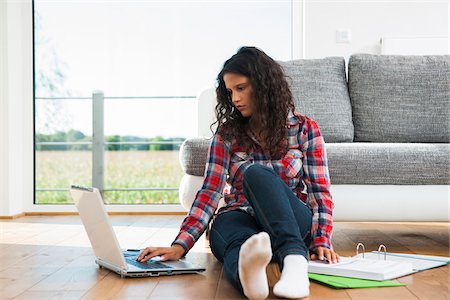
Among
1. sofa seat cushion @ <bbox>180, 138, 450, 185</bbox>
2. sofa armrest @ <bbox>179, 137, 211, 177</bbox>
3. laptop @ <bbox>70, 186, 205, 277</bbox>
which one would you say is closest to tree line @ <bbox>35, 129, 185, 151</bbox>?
sofa armrest @ <bbox>179, 137, 211, 177</bbox>

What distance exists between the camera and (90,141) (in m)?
5.21

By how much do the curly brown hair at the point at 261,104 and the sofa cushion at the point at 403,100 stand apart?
131cm

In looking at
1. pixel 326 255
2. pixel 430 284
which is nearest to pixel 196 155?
pixel 326 255

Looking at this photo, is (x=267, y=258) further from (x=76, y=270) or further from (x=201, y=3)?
(x=201, y=3)

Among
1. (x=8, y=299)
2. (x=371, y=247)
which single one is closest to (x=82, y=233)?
(x=371, y=247)

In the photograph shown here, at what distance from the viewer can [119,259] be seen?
2328mm

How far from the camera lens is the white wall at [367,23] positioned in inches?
197

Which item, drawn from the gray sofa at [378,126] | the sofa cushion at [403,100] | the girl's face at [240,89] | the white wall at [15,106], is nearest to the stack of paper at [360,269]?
the girl's face at [240,89]

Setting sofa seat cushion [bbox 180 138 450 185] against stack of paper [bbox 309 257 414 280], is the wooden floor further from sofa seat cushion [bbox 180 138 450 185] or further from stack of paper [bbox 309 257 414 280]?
sofa seat cushion [bbox 180 138 450 185]

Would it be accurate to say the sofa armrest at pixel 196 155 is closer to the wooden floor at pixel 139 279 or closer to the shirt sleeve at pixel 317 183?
the wooden floor at pixel 139 279

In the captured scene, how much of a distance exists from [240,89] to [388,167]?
3.08ft

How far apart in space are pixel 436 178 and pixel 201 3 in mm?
2647

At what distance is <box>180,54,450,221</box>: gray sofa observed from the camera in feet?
9.93

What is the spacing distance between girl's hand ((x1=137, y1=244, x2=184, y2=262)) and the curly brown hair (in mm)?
421
